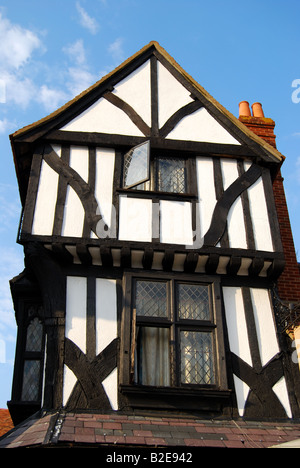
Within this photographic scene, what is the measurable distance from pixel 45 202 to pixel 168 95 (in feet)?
10.7

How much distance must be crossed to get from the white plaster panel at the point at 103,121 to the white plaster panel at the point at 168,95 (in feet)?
2.00

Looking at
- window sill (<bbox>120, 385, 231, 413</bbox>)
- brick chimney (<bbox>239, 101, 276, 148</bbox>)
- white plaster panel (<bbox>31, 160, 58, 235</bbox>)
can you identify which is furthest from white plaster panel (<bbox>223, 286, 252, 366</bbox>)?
brick chimney (<bbox>239, 101, 276, 148</bbox>)

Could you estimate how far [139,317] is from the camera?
7891mm

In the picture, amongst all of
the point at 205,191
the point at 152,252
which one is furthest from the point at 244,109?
the point at 152,252

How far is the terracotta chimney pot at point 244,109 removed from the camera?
1242 centimetres

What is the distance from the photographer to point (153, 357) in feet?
25.4

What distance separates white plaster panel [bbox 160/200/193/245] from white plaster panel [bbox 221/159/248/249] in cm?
69

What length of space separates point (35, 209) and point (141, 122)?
2586mm

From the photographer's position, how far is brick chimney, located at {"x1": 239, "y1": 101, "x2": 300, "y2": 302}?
9.60m

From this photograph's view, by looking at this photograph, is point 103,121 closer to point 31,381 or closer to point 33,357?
point 33,357

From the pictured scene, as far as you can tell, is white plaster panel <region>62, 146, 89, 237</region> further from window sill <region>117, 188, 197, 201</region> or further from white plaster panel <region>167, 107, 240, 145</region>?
white plaster panel <region>167, 107, 240, 145</region>

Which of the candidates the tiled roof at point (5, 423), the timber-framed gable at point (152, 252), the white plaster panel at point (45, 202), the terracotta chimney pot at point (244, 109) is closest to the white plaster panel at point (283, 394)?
the timber-framed gable at point (152, 252)

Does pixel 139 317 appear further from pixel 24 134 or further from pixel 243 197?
pixel 24 134

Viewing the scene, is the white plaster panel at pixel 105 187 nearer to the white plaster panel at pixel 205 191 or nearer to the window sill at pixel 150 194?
the window sill at pixel 150 194
